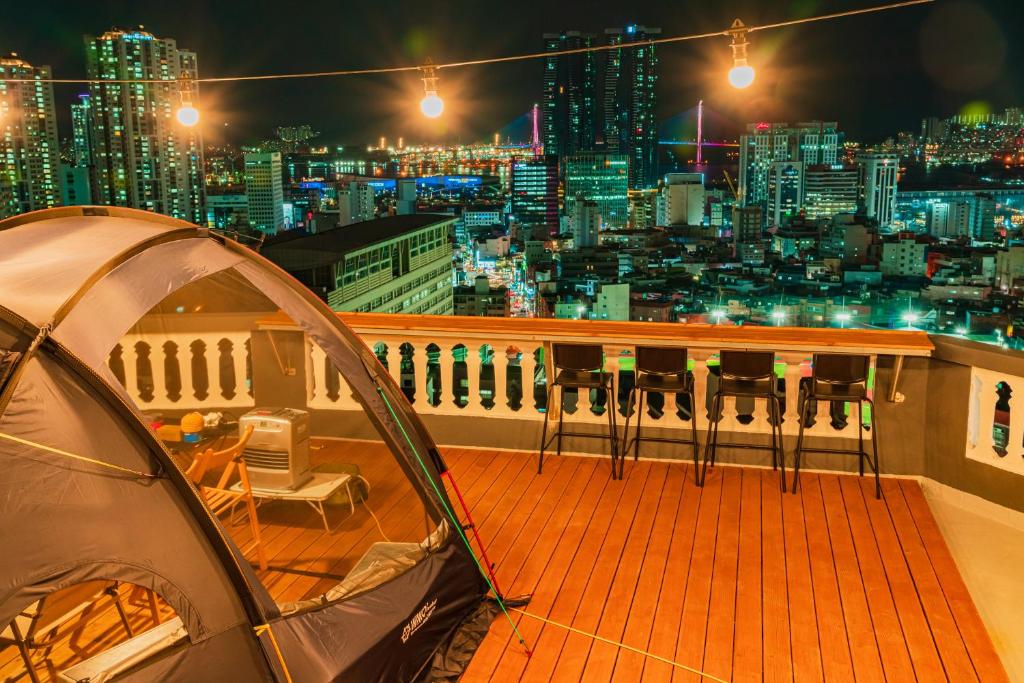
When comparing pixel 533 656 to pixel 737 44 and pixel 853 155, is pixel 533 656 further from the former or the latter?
pixel 853 155

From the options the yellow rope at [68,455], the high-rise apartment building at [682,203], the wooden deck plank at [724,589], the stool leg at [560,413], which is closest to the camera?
the yellow rope at [68,455]

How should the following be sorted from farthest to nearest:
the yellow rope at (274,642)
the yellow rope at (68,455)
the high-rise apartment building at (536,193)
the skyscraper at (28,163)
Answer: the high-rise apartment building at (536,193) → the skyscraper at (28,163) → the yellow rope at (274,642) → the yellow rope at (68,455)

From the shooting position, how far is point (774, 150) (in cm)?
3089

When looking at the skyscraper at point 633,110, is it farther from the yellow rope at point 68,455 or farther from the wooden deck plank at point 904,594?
the yellow rope at point 68,455

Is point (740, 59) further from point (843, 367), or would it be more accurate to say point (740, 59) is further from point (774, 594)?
point (774, 594)

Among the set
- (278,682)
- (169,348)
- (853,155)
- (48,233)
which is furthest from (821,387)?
(853,155)

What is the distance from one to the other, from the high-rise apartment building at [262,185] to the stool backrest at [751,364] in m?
20.6

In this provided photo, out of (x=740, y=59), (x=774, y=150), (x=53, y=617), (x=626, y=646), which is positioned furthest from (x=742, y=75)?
(x=774, y=150)

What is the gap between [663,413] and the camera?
19.5 feet

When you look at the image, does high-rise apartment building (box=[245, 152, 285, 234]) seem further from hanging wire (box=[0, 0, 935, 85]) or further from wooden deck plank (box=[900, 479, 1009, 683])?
wooden deck plank (box=[900, 479, 1009, 683])

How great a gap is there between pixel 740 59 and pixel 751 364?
5.95 feet

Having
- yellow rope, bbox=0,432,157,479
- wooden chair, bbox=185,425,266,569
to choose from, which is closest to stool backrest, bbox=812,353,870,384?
wooden chair, bbox=185,425,266,569

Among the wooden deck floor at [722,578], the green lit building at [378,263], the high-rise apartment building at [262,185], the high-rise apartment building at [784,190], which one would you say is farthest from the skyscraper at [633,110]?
the wooden deck floor at [722,578]

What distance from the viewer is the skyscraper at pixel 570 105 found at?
90.9 ft
